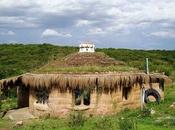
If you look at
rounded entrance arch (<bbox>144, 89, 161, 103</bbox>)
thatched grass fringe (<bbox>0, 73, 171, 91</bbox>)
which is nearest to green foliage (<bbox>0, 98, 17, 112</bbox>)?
thatched grass fringe (<bbox>0, 73, 171, 91</bbox>)

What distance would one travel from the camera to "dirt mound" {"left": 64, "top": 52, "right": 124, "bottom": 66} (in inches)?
1089

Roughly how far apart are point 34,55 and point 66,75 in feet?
150

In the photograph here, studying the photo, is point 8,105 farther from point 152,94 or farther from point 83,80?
point 152,94

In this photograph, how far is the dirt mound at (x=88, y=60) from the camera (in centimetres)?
2766

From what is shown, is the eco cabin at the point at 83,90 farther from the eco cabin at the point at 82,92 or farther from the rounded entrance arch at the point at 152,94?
the rounded entrance arch at the point at 152,94

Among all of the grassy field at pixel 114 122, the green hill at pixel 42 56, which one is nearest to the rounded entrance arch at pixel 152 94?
the grassy field at pixel 114 122

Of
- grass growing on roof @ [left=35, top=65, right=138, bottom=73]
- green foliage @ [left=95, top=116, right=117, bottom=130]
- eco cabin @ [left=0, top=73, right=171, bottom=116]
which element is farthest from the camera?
grass growing on roof @ [left=35, top=65, right=138, bottom=73]

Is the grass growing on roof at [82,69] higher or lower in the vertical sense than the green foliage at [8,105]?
higher

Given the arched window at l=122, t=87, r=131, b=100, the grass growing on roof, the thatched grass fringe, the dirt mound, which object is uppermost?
the dirt mound

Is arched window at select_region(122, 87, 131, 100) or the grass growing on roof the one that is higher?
the grass growing on roof

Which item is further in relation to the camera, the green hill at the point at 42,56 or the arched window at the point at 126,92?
the green hill at the point at 42,56

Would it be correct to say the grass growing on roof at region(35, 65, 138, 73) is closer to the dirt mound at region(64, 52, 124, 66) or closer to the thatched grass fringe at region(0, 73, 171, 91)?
the thatched grass fringe at region(0, 73, 171, 91)

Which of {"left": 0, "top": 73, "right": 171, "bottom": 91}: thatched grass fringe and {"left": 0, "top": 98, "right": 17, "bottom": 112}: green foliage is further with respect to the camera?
{"left": 0, "top": 98, "right": 17, "bottom": 112}: green foliage

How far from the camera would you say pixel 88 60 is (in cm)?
2795
